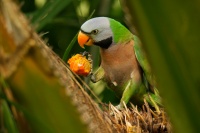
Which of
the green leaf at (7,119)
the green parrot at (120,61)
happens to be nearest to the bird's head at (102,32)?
the green parrot at (120,61)

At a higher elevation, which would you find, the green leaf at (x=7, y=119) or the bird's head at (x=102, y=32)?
the bird's head at (x=102, y=32)

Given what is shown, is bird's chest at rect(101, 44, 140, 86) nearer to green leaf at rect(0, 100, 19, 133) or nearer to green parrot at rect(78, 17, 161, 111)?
green parrot at rect(78, 17, 161, 111)

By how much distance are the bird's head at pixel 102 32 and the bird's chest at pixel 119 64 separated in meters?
0.04

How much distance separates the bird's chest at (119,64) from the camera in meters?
1.85

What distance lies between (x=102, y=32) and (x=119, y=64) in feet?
0.41

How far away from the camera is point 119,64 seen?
1871mm

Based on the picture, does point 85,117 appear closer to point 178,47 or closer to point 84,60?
point 178,47

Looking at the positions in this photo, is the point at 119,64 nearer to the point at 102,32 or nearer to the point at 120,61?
the point at 120,61

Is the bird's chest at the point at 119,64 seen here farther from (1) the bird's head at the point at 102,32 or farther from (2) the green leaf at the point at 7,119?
(2) the green leaf at the point at 7,119

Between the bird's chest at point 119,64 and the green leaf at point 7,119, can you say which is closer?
the green leaf at point 7,119

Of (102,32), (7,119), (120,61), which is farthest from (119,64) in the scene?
(7,119)

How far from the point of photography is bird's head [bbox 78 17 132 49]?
1.79m

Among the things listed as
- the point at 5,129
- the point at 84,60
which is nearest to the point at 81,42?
the point at 84,60

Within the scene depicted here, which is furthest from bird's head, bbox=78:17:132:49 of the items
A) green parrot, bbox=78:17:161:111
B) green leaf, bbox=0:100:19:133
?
green leaf, bbox=0:100:19:133
